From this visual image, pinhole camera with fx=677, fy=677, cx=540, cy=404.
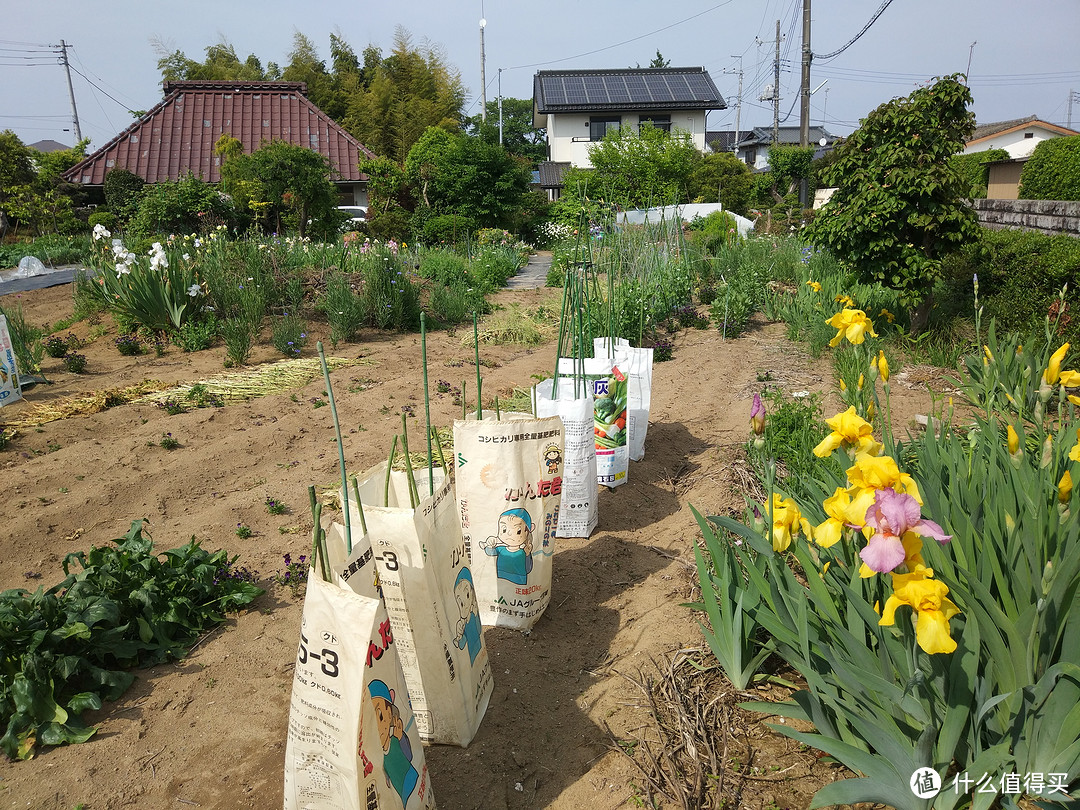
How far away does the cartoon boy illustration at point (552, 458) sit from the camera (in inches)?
89.7

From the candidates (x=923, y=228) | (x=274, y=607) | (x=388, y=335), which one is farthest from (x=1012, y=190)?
(x=274, y=607)

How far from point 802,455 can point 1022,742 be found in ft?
5.24

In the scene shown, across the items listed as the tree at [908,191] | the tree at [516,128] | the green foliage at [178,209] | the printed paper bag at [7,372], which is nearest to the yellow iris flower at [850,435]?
the tree at [908,191]

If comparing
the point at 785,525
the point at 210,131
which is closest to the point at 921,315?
the point at 785,525

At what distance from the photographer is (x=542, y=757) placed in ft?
5.94

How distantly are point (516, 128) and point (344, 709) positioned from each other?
4972 cm

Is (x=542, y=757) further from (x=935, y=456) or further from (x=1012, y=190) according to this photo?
(x=1012, y=190)

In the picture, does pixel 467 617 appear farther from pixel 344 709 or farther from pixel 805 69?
pixel 805 69

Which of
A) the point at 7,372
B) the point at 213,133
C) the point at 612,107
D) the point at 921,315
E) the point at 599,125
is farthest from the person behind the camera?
the point at 599,125

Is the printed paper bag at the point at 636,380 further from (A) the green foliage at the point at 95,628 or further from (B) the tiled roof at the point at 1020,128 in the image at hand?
(B) the tiled roof at the point at 1020,128

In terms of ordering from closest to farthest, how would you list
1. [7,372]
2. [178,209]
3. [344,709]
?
[344,709] < [7,372] < [178,209]

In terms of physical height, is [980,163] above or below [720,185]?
below

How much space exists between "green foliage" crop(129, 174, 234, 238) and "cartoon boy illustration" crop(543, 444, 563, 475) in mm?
10029

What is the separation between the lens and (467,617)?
5.98ft
